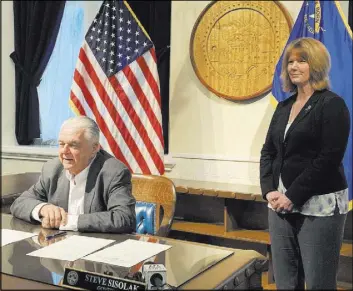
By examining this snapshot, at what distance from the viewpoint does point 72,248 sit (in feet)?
4.94

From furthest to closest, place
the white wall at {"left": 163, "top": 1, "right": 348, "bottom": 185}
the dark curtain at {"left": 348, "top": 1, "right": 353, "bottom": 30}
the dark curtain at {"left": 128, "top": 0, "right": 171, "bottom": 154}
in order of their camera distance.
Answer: the dark curtain at {"left": 128, "top": 0, "right": 171, "bottom": 154} → the white wall at {"left": 163, "top": 1, "right": 348, "bottom": 185} → the dark curtain at {"left": 348, "top": 1, "right": 353, "bottom": 30}

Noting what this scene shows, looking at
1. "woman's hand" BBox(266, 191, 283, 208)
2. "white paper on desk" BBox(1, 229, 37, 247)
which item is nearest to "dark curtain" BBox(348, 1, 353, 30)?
"woman's hand" BBox(266, 191, 283, 208)

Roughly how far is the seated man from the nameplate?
0.93 m

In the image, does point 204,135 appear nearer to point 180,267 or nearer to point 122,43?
point 122,43

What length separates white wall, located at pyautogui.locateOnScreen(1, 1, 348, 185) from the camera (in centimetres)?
357

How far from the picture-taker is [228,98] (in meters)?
3.61

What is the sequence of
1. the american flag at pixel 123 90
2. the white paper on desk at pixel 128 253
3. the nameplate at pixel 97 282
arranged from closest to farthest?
1. the nameplate at pixel 97 282
2. the white paper on desk at pixel 128 253
3. the american flag at pixel 123 90

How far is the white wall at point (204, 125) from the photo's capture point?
3574 mm

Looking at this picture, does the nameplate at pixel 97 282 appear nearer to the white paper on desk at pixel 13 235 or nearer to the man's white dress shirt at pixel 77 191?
the white paper on desk at pixel 13 235

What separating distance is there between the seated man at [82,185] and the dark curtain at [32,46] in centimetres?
265

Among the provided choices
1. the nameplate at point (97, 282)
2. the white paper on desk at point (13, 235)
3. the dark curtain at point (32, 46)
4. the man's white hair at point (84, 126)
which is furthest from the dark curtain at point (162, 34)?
the nameplate at point (97, 282)

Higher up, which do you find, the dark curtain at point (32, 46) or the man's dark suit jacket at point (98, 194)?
the dark curtain at point (32, 46)

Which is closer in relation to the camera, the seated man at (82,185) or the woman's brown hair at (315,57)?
the seated man at (82,185)

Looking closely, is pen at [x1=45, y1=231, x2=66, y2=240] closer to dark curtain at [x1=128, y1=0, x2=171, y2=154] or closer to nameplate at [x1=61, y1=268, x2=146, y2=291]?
nameplate at [x1=61, y1=268, x2=146, y2=291]
